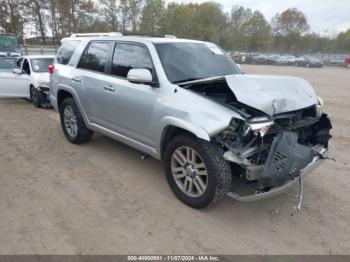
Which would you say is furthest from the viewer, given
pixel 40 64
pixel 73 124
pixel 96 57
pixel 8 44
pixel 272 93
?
pixel 8 44

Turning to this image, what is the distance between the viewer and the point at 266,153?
323 centimetres

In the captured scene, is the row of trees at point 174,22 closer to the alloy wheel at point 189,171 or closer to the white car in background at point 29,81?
the white car in background at point 29,81

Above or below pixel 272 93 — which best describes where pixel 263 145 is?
below

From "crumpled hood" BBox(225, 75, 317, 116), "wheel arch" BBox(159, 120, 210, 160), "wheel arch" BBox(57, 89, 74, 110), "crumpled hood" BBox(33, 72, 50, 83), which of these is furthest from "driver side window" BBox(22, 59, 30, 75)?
"crumpled hood" BBox(225, 75, 317, 116)

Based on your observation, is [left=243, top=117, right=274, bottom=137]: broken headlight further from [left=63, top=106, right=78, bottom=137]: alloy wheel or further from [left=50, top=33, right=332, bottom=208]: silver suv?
[left=63, top=106, right=78, bottom=137]: alloy wheel

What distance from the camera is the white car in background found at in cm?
888

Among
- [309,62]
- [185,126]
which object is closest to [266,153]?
[185,126]

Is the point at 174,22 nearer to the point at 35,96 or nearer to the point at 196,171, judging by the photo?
the point at 35,96

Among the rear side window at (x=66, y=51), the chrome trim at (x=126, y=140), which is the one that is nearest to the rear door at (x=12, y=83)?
the rear side window at (x=66, y=51)

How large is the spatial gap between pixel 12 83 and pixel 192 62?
24.1ft

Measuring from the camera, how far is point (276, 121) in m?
3.41

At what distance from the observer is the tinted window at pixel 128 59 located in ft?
13.3

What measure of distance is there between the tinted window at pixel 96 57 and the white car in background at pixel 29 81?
14.1 ft

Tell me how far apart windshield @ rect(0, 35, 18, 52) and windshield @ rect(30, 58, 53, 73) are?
36.7 ft
